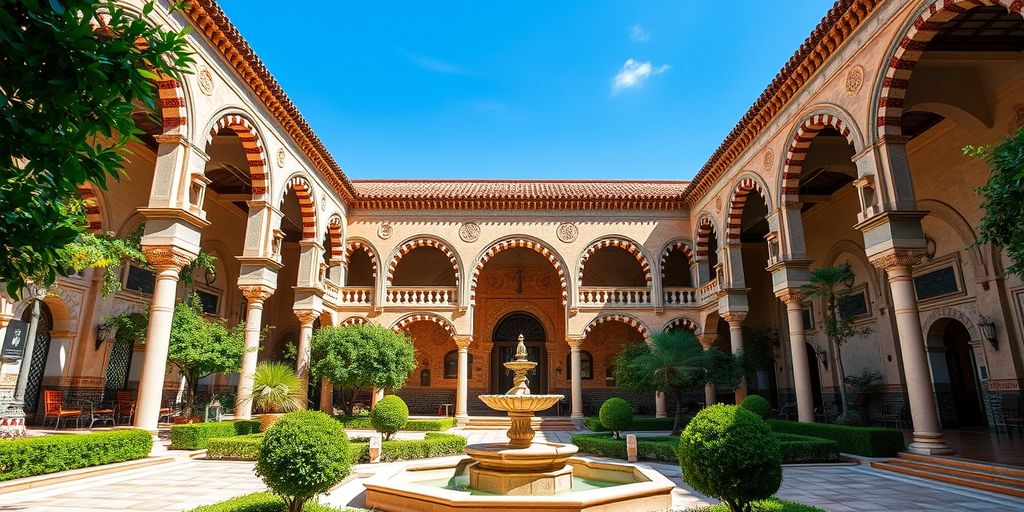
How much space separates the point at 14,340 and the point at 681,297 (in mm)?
19775

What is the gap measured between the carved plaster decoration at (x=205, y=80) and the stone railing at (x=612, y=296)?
43.8 feet

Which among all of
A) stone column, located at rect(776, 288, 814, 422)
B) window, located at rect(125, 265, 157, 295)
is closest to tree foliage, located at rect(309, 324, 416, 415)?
window, located at rect(125, 265, 157, 295)

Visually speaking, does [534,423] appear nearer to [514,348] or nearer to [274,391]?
[514,348]

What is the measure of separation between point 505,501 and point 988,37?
13.7m

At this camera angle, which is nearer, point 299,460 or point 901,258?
point 299,460

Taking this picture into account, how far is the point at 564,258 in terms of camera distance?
19875 mm

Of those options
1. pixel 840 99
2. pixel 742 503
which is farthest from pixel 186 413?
pixel 840 99

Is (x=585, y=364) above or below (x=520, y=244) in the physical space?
below

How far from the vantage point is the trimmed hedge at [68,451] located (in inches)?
289

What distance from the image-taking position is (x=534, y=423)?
18156mm

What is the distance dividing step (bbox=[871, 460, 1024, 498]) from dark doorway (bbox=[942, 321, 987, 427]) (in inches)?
323

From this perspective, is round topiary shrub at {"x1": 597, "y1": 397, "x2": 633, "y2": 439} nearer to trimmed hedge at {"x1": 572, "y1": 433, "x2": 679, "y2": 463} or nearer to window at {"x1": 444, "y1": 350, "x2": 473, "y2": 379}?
trimmed hedge at {"x1": 572, "y1": 433, "x2": 679, "y2": 463}

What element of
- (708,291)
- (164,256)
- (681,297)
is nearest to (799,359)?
(708,291)

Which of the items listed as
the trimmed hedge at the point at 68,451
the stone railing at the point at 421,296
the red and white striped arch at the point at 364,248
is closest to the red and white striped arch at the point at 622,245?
the stone railing at the point at 421,296
